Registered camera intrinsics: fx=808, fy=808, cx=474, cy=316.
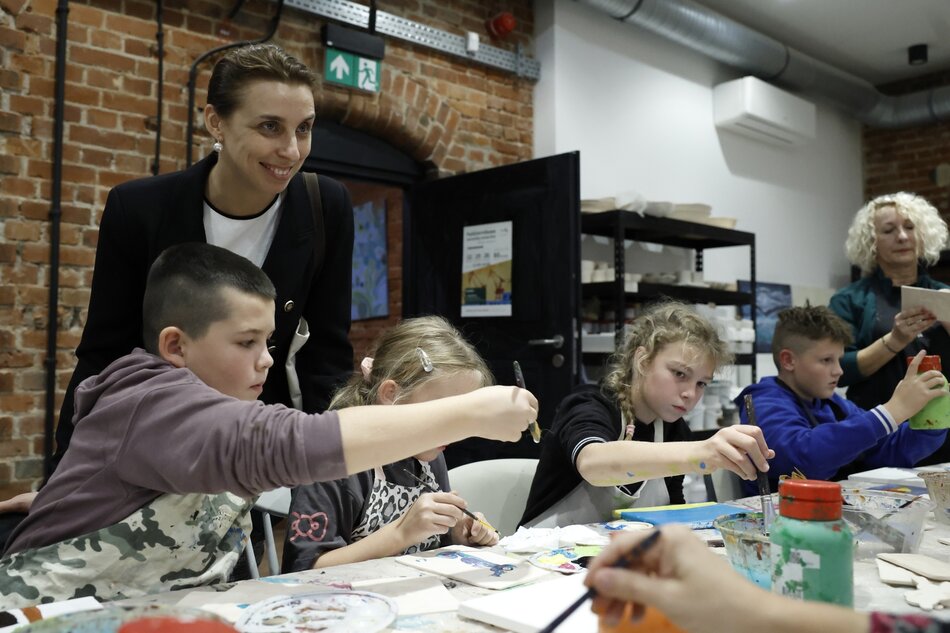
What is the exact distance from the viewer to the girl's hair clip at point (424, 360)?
1.63 metres

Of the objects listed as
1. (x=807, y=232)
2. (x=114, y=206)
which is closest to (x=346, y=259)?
(x=114, y=206)

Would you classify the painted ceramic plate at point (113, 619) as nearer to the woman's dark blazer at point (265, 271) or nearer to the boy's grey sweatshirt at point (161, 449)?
the boy's grey sweatshirt at point (161, 449)

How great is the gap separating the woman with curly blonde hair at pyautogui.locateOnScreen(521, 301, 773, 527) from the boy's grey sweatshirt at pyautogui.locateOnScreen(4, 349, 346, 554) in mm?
880

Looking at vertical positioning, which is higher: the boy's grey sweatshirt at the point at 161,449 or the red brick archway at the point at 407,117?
the red brick archway at the point at 407,117

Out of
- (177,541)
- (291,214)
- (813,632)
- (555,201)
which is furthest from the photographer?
(555,201)

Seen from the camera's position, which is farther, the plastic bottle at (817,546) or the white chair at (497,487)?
the white chair at (497,487)

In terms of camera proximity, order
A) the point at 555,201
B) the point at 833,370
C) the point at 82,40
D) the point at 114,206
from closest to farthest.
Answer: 1. the point at 114,206
2. the point at 833,370
3. the point at 82,40
4. the point at 555,201

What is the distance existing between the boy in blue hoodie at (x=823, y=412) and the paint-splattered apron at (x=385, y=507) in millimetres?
1113

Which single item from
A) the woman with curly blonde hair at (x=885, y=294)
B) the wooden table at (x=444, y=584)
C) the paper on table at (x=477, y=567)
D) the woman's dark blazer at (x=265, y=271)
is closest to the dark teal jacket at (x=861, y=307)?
the woman with curly blonde hair at (x=885, y=294)

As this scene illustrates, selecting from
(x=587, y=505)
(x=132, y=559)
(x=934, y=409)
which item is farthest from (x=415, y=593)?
(x=934, y=409)

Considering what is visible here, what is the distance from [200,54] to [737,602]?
363 cm

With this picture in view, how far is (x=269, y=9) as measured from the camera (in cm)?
388

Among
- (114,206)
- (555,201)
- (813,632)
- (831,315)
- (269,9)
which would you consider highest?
(269,9)

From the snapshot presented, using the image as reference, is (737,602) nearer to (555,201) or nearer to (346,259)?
(346,259)
